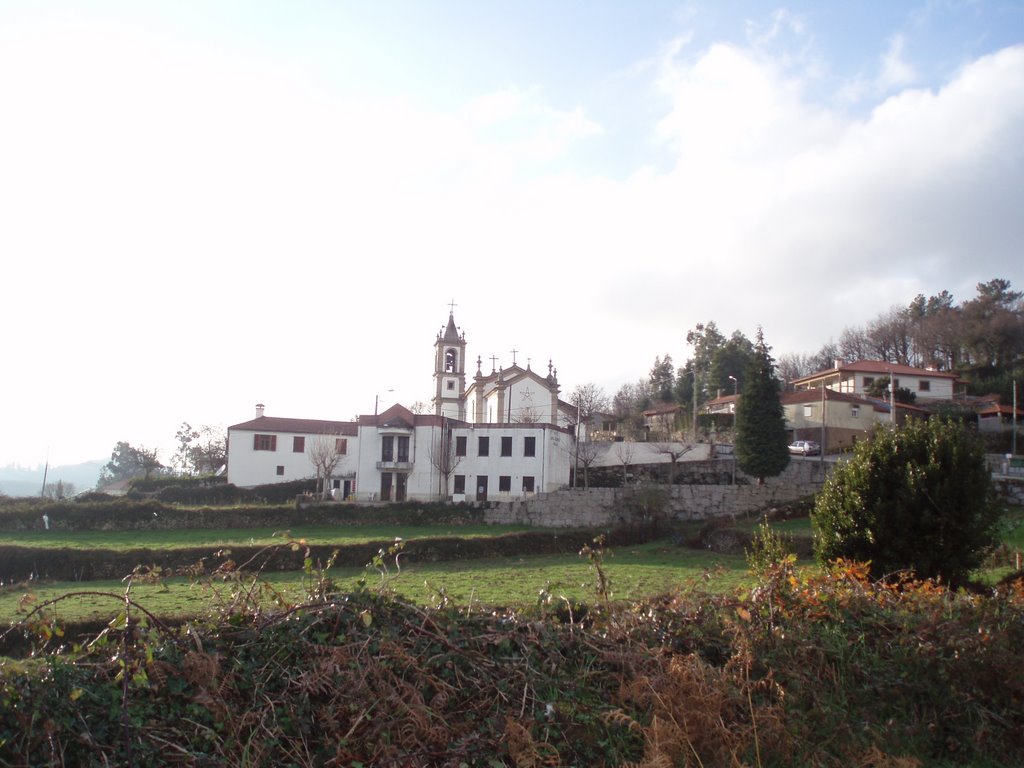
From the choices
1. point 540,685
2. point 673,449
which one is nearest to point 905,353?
point 673,449

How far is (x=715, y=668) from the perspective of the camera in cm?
602

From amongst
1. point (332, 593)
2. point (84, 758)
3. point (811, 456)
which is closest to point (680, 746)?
point (332, 593)

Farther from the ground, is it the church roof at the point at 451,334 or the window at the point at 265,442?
the church roof at the point at 451,334

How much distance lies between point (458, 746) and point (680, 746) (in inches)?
59.4

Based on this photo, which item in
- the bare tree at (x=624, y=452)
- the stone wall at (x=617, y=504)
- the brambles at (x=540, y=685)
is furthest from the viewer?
the bare tree at (x=624, y=452)

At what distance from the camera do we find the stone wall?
126ft

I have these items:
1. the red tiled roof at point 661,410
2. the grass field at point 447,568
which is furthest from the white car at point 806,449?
the red tiled roof at point 661,410

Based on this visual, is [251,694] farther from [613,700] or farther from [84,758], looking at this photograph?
[613,700]

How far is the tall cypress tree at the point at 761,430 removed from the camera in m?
40.2

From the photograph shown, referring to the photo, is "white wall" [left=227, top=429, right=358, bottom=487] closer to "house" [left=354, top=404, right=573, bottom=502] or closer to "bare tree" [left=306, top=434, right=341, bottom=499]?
"bare tree" [left=306, top=434, right=341, bottom=499]

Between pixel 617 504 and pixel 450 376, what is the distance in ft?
88.2

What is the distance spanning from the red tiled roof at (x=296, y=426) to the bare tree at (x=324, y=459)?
229 cm

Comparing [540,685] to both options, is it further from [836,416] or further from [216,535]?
[836,416]

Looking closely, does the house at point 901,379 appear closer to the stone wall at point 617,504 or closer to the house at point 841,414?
the house at point 841,414
